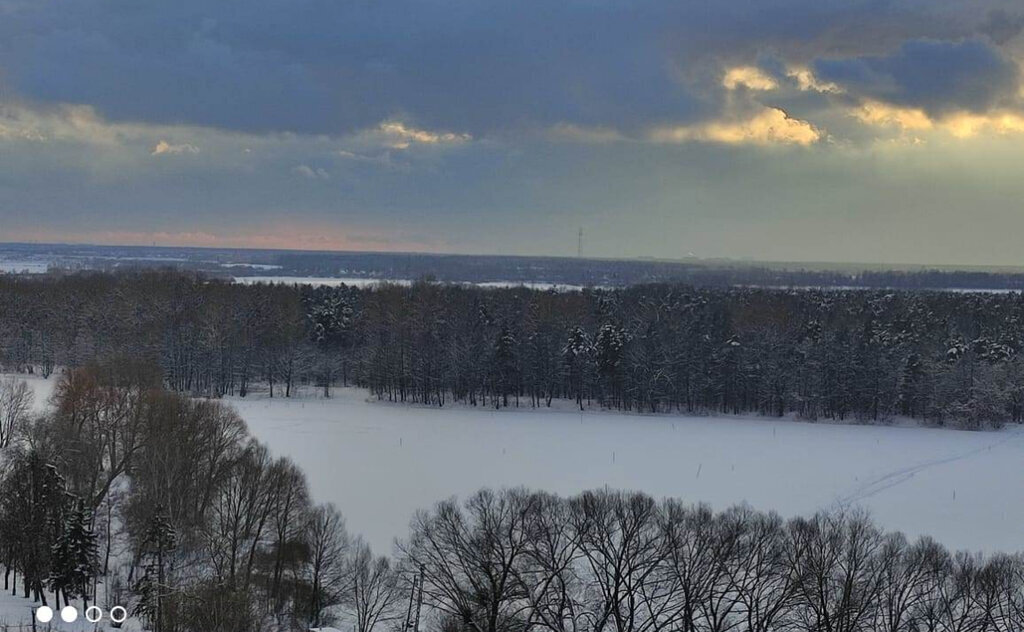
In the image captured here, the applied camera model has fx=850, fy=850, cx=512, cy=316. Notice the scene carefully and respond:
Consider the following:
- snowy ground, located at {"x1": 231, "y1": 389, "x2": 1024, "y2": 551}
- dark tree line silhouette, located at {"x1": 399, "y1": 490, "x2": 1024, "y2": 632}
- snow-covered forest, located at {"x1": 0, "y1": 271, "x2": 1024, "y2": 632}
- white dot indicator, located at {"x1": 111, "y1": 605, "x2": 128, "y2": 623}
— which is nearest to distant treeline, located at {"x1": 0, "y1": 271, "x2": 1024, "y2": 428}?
snow-covered forest, located at {"x1": 0, "y1": 271, "x2": 1024, "y2": 632}

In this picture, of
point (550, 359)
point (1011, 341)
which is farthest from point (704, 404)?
point (1011, 341)

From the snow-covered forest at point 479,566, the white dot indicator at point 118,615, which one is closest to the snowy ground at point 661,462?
the snow-covered forest at point 479,566

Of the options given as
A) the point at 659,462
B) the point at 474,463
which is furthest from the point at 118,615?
the point at 659,462

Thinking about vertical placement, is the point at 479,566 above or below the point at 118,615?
above

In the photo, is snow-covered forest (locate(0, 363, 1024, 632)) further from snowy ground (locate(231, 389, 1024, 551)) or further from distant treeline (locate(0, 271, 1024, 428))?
distant treeline (locate(0, 271, 1024, 428))

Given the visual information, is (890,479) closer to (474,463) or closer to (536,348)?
(474,463)

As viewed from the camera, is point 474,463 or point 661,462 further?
point 661,462

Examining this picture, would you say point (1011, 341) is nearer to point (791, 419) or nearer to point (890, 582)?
point (791, 419)
